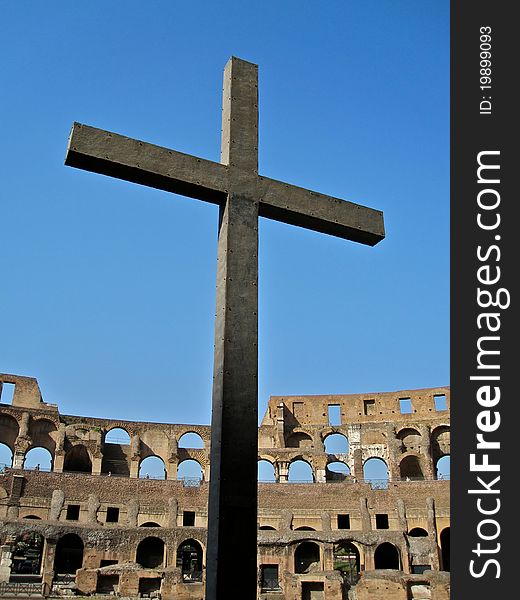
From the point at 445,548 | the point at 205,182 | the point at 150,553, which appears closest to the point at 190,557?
the point at 150,553

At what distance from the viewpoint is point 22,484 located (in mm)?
35594

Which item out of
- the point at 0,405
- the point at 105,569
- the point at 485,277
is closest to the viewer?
the point at 485,277

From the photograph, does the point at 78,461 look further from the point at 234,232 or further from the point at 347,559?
the point at 234,232

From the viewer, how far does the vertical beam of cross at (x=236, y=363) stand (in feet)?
11.1

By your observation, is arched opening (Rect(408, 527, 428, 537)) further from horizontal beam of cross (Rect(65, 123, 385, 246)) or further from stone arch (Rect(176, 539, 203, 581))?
horizontal beam of cross (Rect(65, 123, 385, 246))

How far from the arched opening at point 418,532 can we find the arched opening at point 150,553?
559 inches

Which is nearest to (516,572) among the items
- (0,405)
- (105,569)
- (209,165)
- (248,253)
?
(248,253)

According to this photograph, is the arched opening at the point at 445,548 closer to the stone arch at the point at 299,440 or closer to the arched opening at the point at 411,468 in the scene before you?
the arched opening at the point at 411,468

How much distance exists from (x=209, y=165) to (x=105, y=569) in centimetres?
2894

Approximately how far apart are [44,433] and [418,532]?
79.8ft

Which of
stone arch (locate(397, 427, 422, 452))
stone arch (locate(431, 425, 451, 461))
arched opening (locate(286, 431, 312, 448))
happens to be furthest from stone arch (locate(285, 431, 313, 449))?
stone arch (locate(431, 425, 451, 461))

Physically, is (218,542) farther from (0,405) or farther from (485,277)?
(0,405)

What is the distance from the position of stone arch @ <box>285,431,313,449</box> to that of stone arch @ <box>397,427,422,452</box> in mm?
6433

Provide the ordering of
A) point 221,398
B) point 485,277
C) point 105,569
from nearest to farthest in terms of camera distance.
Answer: point 485,277 → point 221,398 → point 105,569
